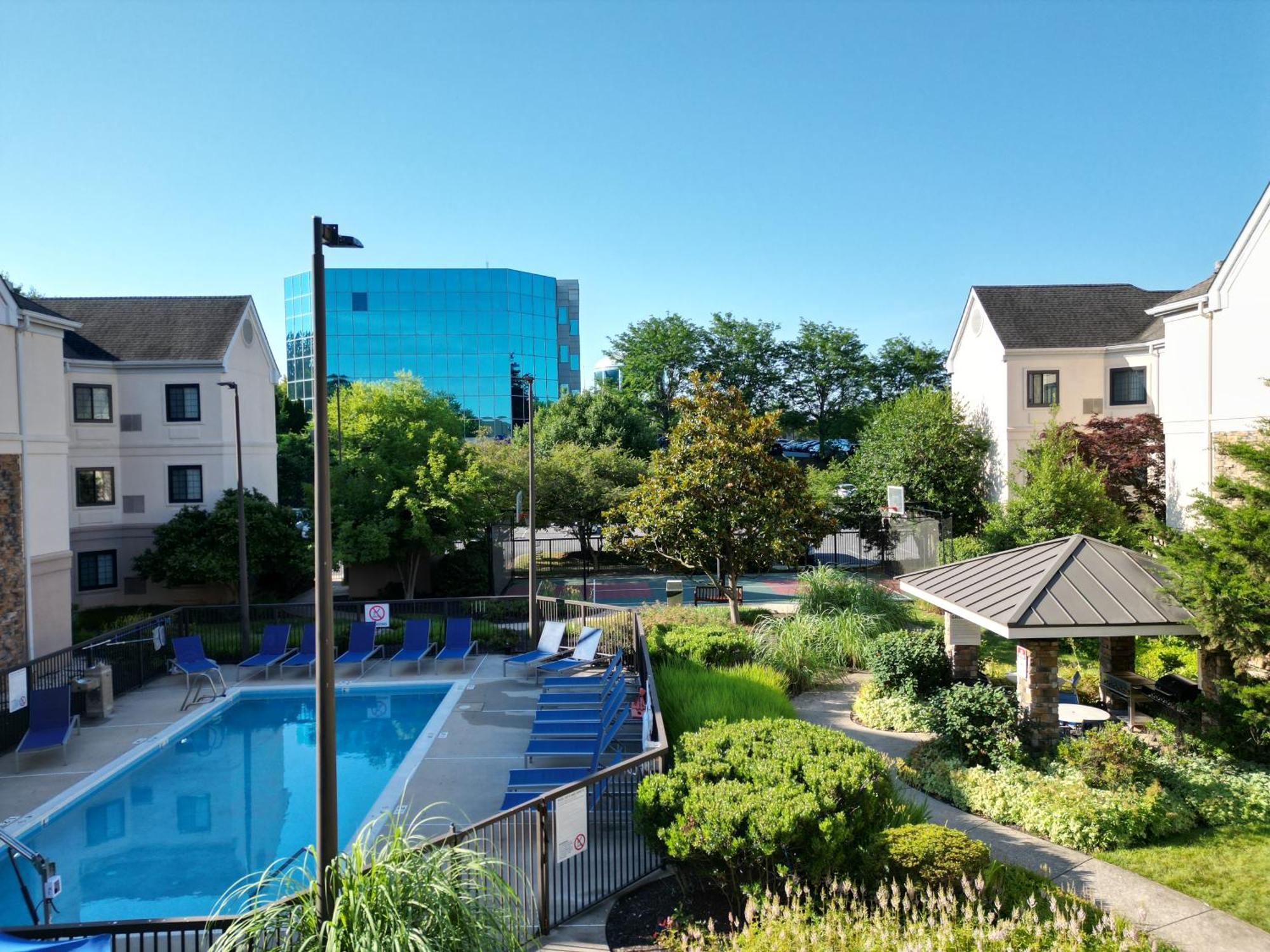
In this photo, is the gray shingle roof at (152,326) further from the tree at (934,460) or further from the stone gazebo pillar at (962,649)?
the stone gazebo pillar at (962,649)

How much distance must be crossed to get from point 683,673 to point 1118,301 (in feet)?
78.2

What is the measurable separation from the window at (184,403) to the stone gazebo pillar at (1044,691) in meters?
23.7

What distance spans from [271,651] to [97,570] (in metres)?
10.3

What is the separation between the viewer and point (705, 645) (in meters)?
15.3

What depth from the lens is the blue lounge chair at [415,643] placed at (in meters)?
18.3

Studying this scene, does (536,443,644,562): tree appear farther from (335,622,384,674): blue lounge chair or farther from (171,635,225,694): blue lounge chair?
(171,635,225,694): blue lounge chair

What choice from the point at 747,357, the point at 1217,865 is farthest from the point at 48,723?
the point at 747,357

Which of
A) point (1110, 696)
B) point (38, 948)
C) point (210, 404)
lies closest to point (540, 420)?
point (210, 404)

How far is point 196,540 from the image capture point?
24.4m

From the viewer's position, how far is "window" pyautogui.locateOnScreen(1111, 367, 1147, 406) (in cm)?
2684

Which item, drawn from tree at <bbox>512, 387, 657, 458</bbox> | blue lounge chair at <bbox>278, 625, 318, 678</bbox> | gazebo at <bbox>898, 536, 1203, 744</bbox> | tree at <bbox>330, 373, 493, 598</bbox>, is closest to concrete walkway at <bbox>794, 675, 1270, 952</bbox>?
gazebo at <bbox>898, 536, 1203, 744</bbox>

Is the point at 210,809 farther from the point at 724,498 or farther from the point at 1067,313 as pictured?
the point at 1067,313

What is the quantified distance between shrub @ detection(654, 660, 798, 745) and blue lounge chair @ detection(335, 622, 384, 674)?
7461mm

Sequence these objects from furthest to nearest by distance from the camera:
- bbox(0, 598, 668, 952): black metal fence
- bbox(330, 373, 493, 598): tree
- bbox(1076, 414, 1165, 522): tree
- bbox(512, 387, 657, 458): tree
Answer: bbox(512, 387, 657, 458): tree, bbox(1076, 414, 1165, 522): tree, bbox(330, 373, 493, 598): tree, bbox(0, 598, 668, 952): black metal fence
